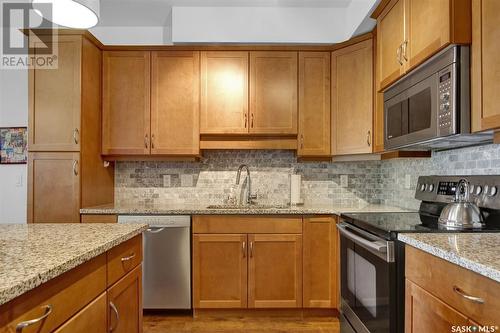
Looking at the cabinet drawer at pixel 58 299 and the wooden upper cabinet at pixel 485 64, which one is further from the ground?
the wooden upper cabinet at pixel 485 64

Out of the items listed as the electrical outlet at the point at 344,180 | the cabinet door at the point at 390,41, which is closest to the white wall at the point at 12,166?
the electrical outlet at the point at 344,180

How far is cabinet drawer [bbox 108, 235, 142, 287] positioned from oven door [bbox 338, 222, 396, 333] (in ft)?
3.76

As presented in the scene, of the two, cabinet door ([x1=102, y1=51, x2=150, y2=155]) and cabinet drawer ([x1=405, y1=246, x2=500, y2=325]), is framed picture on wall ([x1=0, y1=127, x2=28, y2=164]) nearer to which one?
cabinet door ([x1=102, y1=51, x2=150, y2=155])

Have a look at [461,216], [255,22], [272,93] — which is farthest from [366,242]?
[255,22]

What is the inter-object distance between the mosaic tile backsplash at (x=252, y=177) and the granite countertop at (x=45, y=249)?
158 centimetres

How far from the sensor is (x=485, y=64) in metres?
1.36

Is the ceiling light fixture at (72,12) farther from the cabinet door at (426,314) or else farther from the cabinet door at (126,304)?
the cabinet door at (426,314)

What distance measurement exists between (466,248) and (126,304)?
137cm

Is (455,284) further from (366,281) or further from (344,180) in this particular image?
(344,180)

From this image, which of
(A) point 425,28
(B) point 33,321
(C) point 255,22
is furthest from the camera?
(C) point 255,22

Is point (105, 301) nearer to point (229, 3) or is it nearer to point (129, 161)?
point (129, 161)

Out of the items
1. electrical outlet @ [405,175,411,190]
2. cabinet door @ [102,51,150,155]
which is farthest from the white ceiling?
electrical outlet @ [405,175,411,190]

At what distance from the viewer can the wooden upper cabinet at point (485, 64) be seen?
1.30 meters

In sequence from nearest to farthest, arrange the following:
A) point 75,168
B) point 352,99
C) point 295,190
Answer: point 75,168 → point 352,99 → point 295,190
